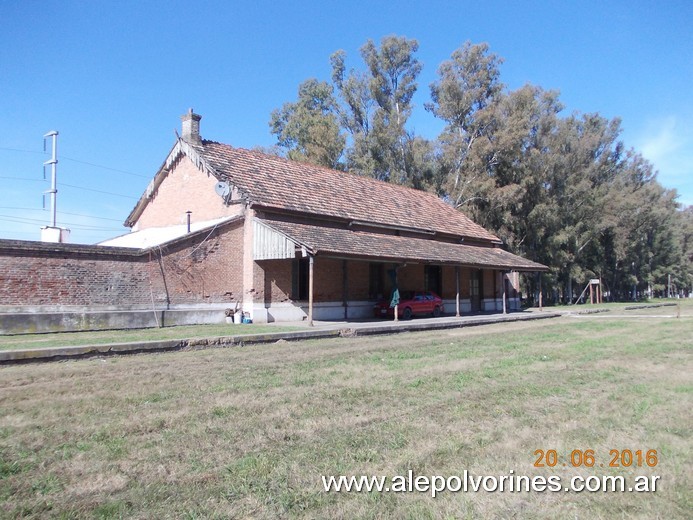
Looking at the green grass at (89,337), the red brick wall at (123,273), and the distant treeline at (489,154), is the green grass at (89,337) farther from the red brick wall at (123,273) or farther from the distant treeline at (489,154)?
the distant treeline at (489,154)

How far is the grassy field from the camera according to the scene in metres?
3.70

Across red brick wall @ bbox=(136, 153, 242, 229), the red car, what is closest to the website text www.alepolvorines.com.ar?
red brick wall @ bbox=(136, 153, 242, 229)

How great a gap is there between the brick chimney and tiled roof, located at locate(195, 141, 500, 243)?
0.47m

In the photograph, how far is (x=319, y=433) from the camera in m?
5.25

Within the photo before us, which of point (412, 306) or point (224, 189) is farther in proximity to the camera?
point (412, 306)

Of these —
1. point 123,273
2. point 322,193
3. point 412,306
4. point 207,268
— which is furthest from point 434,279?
point 123,273

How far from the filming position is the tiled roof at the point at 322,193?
73.6 ft

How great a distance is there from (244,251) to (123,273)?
16.0ft

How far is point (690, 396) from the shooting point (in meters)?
6.90

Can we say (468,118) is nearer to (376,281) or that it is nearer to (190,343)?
(376,281)

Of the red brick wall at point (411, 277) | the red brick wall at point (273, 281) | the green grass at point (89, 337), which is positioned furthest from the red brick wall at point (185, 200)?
the red brick wall at point (411, 277)

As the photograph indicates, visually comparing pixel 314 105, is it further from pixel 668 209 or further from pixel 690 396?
pixel 690 396

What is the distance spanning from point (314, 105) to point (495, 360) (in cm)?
4732

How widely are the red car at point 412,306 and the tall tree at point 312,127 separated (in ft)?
64.4
